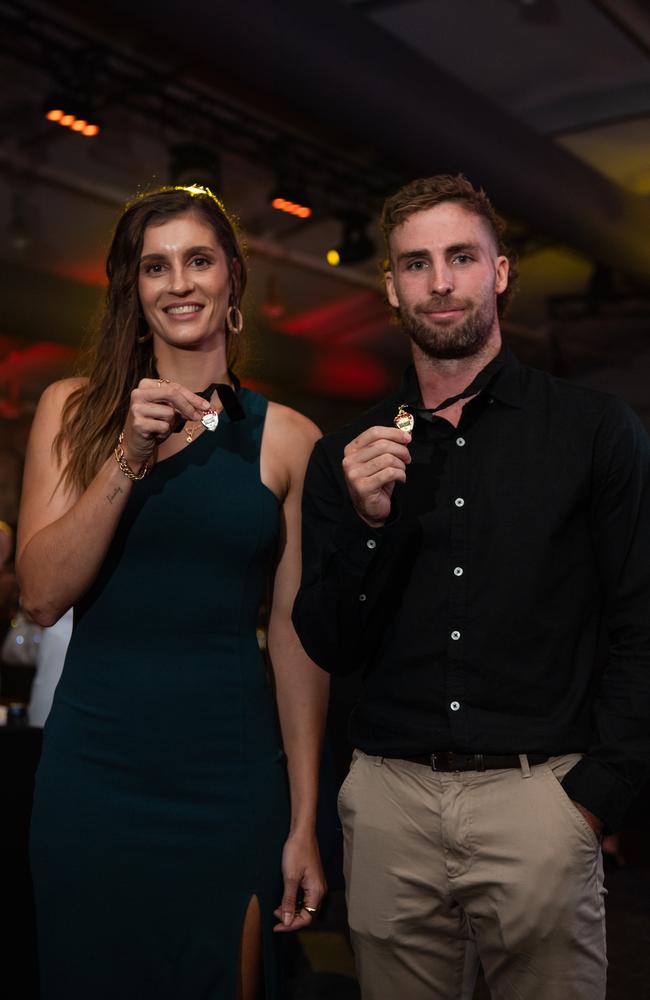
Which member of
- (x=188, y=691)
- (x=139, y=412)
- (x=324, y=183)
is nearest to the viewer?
(x=139, y=412)

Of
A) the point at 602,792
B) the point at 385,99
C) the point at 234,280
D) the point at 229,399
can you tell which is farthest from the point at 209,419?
the point at 385,99

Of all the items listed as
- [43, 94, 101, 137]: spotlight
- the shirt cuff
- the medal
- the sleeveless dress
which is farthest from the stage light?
the shirt cuff

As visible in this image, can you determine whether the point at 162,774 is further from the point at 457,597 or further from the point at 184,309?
the point at 184,309

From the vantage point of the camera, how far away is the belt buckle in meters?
1.78

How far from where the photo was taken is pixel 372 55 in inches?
211

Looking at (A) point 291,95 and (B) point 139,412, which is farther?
(A) point 291,95

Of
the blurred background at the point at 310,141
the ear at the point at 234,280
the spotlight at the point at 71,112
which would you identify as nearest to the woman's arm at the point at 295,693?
the ear at the point at 234,280

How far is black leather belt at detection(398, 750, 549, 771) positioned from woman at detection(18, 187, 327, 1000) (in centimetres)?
21

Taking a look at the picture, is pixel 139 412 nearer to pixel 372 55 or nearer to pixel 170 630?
pixel 170 630

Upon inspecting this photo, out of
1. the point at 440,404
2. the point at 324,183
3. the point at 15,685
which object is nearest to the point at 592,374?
the point at 324,183

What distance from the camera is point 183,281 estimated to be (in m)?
1.81

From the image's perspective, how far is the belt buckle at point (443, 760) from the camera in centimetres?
178

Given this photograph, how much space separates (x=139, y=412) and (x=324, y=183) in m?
7.48

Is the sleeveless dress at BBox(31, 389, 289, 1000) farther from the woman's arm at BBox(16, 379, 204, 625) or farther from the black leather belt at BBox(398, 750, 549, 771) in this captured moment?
the black leather belt at BBox(398, 750, 549, 771)
